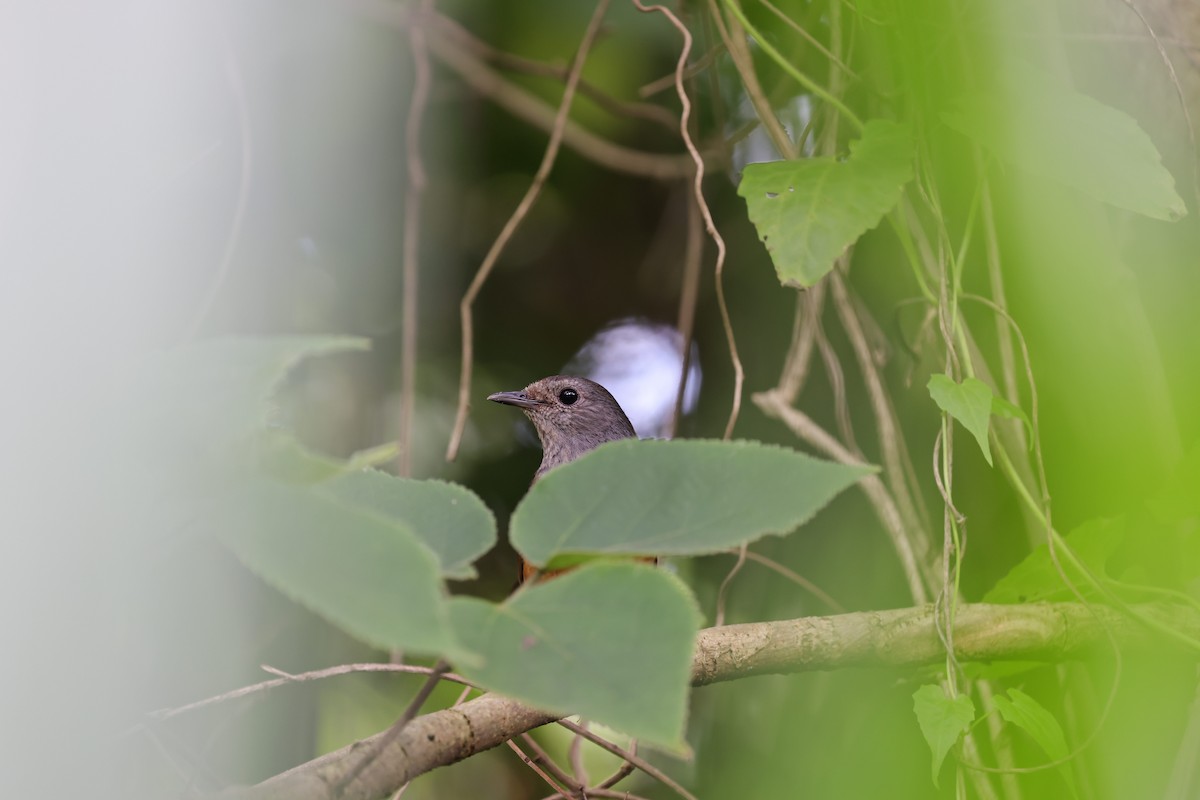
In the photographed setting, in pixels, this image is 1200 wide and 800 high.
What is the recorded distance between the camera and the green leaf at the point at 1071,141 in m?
1.37

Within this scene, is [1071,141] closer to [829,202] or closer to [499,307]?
[829,202]

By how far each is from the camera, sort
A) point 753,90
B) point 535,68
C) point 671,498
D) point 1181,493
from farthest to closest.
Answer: point 535,68
point 753,90
point 1181,493
point 671,498

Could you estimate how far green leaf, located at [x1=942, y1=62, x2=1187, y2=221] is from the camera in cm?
137

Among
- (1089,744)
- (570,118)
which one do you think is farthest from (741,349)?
(1089,744)

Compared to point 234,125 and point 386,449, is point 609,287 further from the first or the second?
point 386,449

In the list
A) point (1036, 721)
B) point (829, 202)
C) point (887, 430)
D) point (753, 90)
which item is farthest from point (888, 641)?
point (753, 90)

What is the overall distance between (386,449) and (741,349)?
3.12 meters

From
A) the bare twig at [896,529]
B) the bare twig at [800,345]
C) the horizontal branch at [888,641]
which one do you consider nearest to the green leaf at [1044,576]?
the horizontal branch at [888,641]

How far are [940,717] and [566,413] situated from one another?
2.21 meters

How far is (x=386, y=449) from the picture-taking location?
2.35 ft

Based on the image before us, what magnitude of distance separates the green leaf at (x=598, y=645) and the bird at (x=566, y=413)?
9.37ft

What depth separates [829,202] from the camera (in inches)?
71.3

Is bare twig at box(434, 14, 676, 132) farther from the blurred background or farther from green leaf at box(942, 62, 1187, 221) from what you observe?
green leaf at box(942, 62, 1187, 221)

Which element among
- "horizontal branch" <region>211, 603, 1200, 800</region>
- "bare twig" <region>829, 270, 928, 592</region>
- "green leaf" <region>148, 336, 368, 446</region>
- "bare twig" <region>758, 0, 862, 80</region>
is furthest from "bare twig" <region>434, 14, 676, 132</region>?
"green leaf" <region>148, 336, 368, 446</region>
